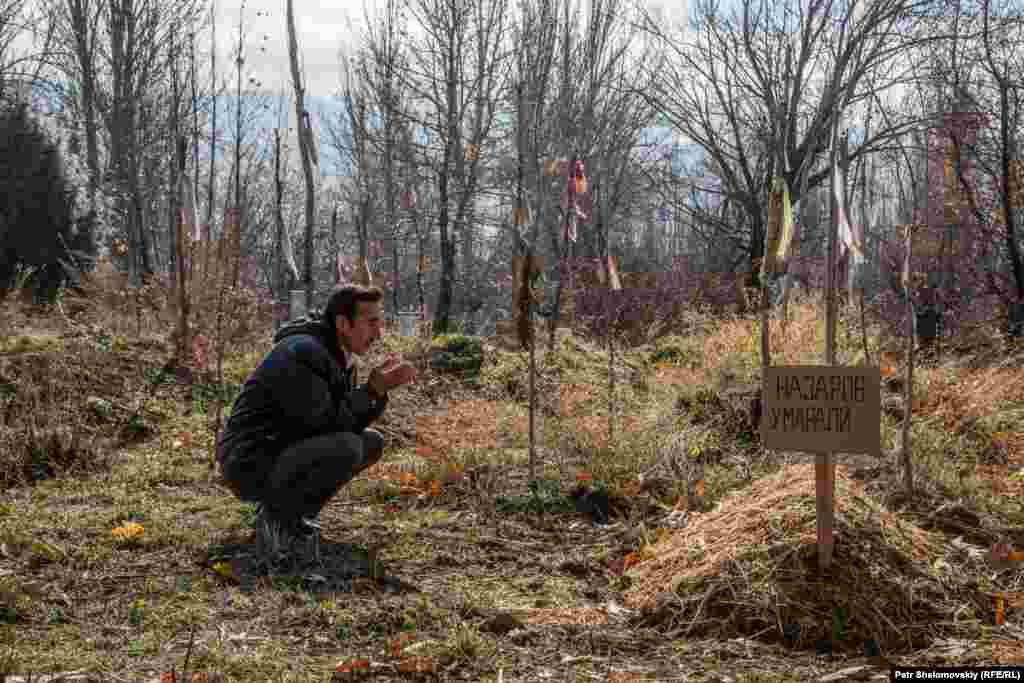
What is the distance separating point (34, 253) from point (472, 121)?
856cm

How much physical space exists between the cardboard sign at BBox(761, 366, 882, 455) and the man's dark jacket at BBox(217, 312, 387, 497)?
1.91 meters

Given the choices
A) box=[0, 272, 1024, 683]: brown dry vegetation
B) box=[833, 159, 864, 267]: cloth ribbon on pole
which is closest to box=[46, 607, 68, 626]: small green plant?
box=[0, 272, 1024, 683]: brown dry vegetation

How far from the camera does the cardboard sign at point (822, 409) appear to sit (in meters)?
3.42

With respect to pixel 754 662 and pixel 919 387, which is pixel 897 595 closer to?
pixel 754 662

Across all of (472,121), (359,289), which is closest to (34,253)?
(472,121)

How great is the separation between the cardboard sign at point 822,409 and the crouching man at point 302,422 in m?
1.68

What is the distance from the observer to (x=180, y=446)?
696 centimetres

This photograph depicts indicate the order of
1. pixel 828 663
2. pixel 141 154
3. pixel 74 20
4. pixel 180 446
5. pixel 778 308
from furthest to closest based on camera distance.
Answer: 1. pixel 141 154
2. pixel 74 20
3. pixel 778 308
4. pixel 180 446
5. pixel 828 663

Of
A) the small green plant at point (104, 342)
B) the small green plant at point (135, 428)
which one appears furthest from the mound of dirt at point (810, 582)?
the small green plant at point (104, 342)

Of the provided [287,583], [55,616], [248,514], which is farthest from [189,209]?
[55,616]

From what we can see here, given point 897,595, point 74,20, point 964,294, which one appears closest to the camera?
point 897,595

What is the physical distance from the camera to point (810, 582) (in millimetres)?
3486

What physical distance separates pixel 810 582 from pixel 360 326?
2.23 meters

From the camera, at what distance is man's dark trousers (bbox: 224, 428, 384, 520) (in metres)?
4.14
